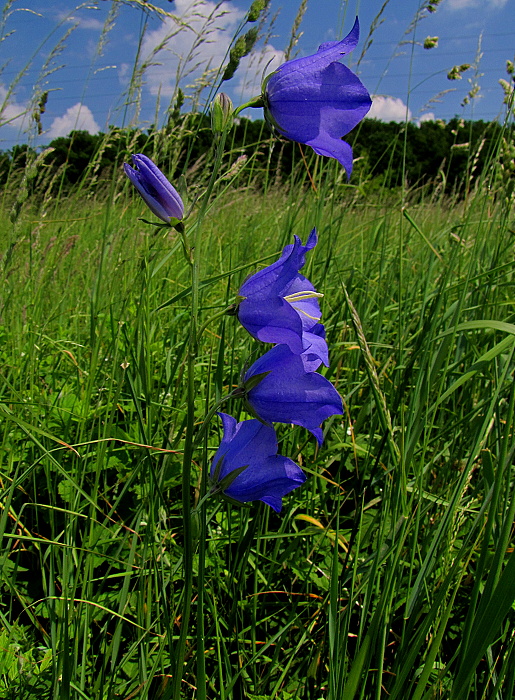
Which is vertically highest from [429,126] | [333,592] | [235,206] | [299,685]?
[429,126]

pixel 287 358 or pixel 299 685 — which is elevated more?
pixel 287 358

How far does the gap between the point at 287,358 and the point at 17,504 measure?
1064 millimetres

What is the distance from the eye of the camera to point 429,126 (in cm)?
1462

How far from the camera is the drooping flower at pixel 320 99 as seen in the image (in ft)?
2.65

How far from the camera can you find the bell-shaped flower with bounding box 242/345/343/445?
2.57ft

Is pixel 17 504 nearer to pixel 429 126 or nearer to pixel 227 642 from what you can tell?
pixel 227 642

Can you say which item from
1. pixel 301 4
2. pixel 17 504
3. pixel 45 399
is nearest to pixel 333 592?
pixel 17 504

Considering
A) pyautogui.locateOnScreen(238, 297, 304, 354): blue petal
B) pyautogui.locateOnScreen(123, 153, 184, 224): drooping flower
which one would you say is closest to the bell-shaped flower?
pyautogui.locateOnScreen(238, 297, 304, 354): blue petal

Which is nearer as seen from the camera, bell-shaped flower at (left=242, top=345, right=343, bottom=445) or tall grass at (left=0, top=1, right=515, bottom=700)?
bell-shaped flower at (left=242, top=345, right=343, bottom=445)

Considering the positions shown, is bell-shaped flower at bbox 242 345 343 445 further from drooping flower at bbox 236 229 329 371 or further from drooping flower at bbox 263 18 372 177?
drooping flower at bbox 263 18 372 177

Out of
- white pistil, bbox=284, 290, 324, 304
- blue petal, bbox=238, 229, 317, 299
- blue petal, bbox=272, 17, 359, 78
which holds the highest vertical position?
blue petal, bbox=272, 17, 359, 78

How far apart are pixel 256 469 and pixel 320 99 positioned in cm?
60

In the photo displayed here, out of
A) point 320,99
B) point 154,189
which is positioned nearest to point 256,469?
point 154,189

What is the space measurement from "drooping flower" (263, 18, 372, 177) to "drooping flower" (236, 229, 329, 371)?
171mm
